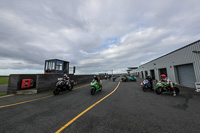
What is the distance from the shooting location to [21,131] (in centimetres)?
218

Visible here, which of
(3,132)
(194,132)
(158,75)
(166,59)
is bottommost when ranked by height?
(194,132)

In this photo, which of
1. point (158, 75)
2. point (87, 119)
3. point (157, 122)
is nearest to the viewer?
point (157, 122)

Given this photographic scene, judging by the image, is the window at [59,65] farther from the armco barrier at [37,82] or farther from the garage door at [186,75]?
the garage door at [186,75]

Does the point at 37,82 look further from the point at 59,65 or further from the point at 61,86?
the point at 59,65

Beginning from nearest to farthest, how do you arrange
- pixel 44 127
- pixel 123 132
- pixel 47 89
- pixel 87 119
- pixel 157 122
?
pixel 123 132 < pixel 44 127 < pixel 157 122 < pixel 87 119 < pixel 47 89

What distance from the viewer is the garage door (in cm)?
925

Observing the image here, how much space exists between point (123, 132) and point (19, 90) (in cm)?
964

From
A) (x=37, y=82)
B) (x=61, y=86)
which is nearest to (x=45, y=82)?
(x=37, y=82)

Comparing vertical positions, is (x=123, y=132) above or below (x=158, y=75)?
below

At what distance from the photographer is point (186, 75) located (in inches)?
399

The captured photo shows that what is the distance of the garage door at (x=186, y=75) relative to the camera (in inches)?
364

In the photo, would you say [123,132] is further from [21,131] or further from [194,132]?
[21,131]

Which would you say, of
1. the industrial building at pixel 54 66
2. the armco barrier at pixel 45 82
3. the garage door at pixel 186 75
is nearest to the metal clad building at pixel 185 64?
the garage door at pixel 186 75

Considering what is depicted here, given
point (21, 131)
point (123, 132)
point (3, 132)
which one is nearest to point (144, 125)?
point (123, 132)
